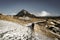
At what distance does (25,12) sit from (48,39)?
26473 mm

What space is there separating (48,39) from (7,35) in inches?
257

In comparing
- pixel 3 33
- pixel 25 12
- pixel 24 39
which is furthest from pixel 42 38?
pixel 25 12

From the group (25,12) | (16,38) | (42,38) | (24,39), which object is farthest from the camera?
(25,12)

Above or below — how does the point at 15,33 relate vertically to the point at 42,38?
above

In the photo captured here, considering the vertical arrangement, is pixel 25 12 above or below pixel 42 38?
above

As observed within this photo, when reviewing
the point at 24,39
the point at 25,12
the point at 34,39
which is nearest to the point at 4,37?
the point at 24,39

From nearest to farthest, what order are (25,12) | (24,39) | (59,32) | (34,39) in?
(24,39) < (34,39) < (59,32) < (25,12)

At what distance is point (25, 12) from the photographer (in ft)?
135

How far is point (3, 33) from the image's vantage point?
36.1 ft

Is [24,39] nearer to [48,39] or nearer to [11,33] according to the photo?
[11,33]

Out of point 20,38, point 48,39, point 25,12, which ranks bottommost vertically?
point 48,39

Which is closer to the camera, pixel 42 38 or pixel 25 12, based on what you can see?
pixel 42 38

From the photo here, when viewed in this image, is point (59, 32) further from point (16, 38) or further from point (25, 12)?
point (25, 12)

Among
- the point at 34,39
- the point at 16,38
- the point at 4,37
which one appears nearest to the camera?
the point at 4,37
